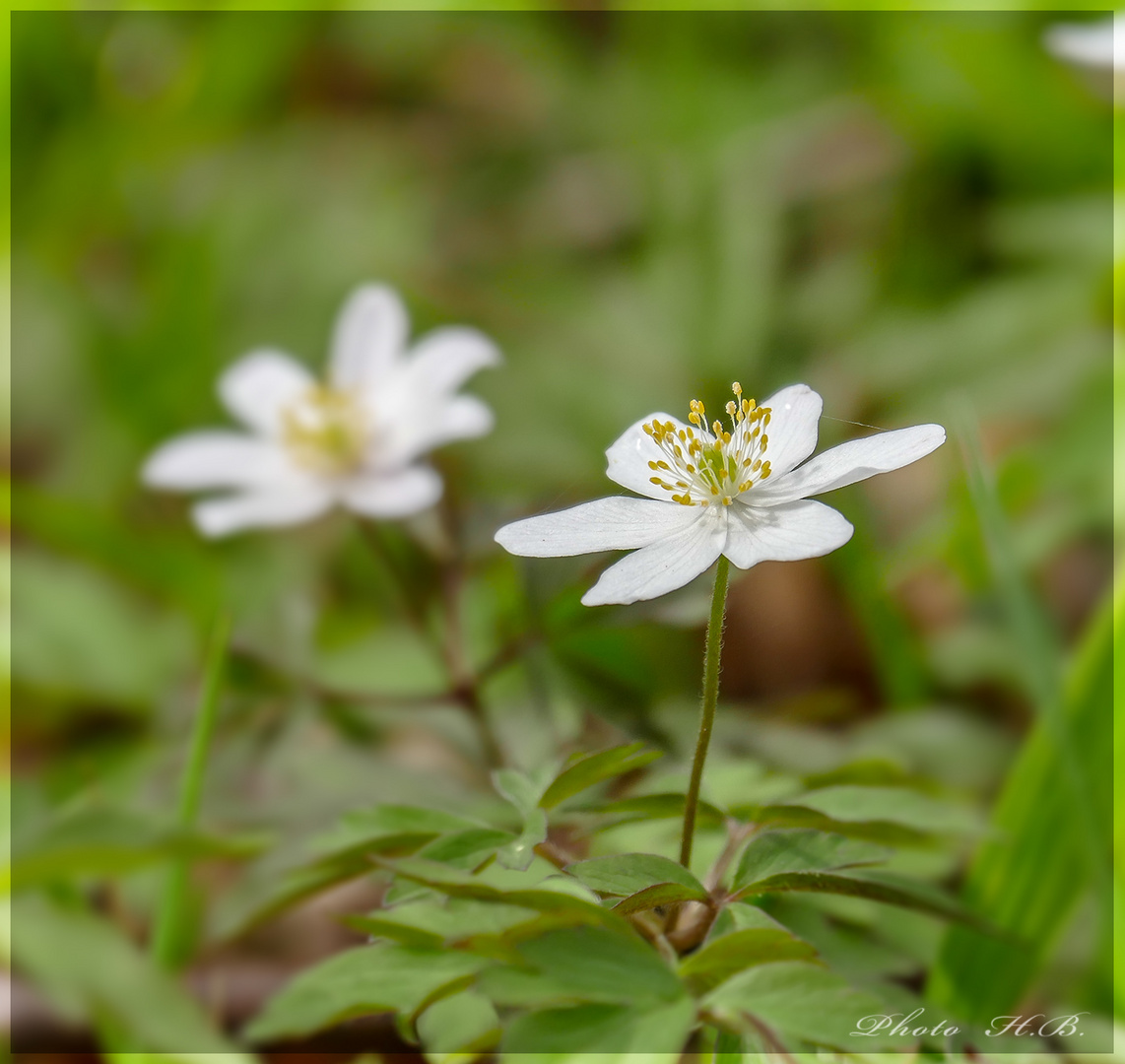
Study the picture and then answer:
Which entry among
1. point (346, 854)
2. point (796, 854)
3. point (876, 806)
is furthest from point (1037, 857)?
point (346, 854)

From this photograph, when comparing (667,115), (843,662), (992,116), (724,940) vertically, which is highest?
(667,115)

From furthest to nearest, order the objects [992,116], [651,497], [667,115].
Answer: [667,115], [992,116], [651,497]

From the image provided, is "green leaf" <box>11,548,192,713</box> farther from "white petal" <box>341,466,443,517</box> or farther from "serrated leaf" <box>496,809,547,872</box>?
"serrated leaf" <box>496,809,547,872</box>

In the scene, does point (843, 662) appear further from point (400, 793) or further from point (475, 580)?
point (400, 793)

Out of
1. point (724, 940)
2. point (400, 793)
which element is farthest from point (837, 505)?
point (724, 940)

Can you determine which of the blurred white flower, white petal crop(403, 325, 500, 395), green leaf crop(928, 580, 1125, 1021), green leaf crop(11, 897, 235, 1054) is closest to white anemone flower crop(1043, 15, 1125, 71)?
the blurred white flower

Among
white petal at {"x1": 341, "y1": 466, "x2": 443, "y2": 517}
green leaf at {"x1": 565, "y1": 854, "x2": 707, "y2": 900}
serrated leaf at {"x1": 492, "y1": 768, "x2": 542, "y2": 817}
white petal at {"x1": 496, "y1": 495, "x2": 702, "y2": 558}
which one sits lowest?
green leaf at {"x1": 565, "y1": 854, "x2": 707, "y2": 900}
